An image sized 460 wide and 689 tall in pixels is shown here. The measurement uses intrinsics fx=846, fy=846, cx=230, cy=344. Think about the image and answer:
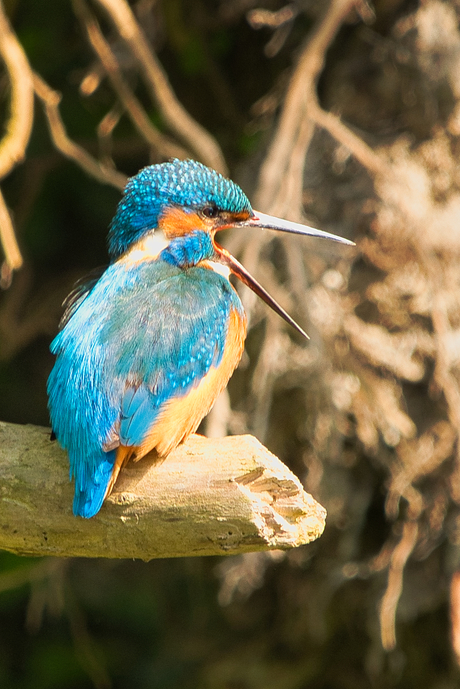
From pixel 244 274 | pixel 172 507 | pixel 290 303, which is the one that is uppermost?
pixel 244 274

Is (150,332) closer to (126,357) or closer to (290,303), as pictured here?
(126,357)

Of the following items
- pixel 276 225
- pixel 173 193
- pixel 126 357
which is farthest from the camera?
pixel 276 225

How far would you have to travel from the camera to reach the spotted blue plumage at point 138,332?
1608 millimetres

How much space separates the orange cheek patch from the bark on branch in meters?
0.58

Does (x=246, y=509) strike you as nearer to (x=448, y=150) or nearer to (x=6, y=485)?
(x=6, y=485)

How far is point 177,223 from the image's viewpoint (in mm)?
2002

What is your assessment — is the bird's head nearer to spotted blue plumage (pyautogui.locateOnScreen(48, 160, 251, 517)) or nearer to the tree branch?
spotted blue plumage (pyautogui.locateOnScreen(48, 160, 251, 517))

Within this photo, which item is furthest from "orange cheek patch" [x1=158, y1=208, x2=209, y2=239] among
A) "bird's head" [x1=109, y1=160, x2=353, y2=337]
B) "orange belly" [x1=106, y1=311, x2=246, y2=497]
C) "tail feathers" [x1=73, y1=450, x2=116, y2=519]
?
"tail feathers" [x1=73, y1=450, x2=116, y2=519]

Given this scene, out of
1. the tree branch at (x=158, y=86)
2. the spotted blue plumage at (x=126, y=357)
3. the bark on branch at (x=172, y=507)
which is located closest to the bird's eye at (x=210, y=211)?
the spotted blue plumage at (x=126, y=357)

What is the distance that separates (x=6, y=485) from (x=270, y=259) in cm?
161

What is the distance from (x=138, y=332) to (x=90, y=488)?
1.18 feet

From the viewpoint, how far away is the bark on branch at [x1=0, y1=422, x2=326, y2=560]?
4.89 feet

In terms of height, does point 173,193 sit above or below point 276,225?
above

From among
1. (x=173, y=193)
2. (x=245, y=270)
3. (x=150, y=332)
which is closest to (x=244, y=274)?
(x=245, y=270)
